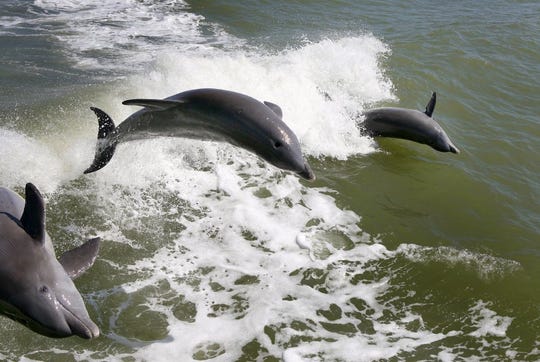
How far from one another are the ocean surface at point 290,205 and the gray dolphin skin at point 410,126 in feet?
1.04

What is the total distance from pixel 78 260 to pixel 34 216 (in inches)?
27.9

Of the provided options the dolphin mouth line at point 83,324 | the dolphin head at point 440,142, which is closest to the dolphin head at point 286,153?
the dolphin mouth line at point 83,324

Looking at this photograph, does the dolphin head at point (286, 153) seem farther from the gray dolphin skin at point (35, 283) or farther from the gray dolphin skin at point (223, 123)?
the gray dolphin skin at point (35, 283)

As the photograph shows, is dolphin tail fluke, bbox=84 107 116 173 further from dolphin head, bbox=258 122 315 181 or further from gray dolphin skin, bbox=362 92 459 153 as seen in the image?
gray dolphin skin, bbox=362 92 459 153

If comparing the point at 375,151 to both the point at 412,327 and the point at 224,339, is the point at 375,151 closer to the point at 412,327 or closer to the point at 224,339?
the point at 412,327

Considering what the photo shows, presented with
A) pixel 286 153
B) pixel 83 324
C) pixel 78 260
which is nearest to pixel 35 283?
pixel 83 324

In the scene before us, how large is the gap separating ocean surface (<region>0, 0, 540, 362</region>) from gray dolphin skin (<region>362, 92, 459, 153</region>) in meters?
0.32

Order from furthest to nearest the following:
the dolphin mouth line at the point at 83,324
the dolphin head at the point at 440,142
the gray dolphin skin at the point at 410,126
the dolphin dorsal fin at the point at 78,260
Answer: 1. the gray dolphin skin at the point at 410,126
2. the dolphin head at the point at 440,142
3. the dolphin dorsal fin at the point at 78,260
4. the dolphin mouth line at the point at 83,324

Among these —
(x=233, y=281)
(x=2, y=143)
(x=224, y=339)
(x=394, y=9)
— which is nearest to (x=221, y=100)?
(x=233, y=281)

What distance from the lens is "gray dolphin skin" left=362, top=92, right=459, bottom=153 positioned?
11195mm

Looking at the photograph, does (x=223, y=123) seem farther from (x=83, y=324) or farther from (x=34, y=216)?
(x=83, y=324)

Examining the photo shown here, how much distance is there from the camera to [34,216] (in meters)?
4.60

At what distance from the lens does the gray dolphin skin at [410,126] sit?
11.2 metres

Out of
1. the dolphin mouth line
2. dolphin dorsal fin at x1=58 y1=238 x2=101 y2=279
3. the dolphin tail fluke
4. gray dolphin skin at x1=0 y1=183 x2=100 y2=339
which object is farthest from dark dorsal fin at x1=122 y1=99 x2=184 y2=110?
the dolphin mouth line
